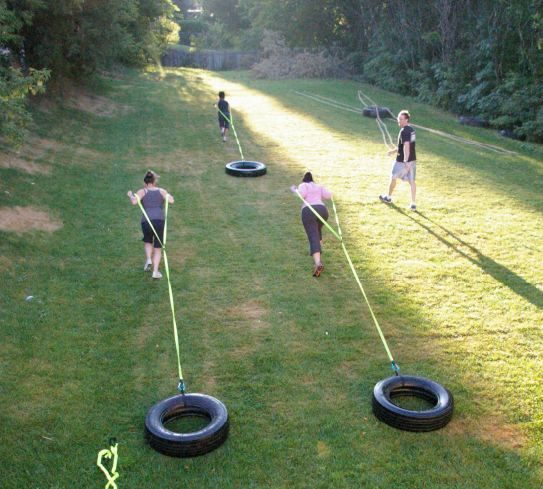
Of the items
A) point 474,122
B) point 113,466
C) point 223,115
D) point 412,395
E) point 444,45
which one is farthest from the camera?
point 444,45

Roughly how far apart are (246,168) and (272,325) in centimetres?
867

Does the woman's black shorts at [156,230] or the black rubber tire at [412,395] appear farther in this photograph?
the woman's black shorts at [156,230]

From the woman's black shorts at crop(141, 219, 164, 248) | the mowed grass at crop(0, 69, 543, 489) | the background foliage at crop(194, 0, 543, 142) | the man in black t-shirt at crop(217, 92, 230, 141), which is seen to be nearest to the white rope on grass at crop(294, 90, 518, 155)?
the background foliage at crop(194, 0, 543, 142)

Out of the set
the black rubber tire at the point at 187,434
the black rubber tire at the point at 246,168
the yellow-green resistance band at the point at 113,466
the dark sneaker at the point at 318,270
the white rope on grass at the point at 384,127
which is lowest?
the yellow-green resistance band at the point at 113,466

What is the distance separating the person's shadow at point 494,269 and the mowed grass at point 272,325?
1.9 inches

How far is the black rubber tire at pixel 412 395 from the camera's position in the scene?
210 inches

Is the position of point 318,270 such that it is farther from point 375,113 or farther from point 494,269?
point 375,113

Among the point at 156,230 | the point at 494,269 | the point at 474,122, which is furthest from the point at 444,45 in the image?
the point at 156,230

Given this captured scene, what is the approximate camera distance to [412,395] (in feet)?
19.7

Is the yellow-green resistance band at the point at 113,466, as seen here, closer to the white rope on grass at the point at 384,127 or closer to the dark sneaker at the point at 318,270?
the dark sneaker at the point at 318,270

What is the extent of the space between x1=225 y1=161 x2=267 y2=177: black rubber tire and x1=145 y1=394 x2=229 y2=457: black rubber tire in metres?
9.55

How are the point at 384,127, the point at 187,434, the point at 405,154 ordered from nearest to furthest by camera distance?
the point at 187,434 < the point at 405,154 < the point at 384,127

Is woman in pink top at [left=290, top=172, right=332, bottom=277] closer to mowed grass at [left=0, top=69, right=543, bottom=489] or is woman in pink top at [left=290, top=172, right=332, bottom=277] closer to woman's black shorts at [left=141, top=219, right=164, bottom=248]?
mowed grass at [left=0, top=69, right=543, bottom=489]

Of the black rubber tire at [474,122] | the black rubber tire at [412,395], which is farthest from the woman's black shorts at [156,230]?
the black rubber tire at [474,122]
